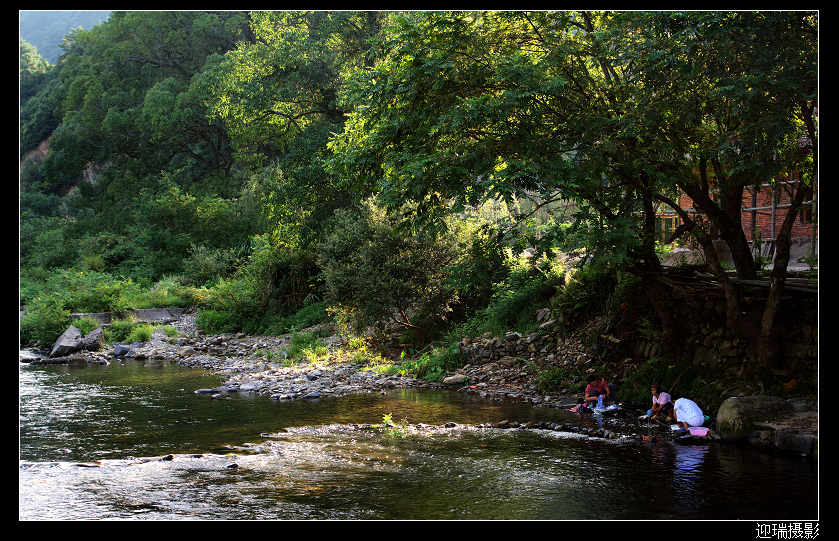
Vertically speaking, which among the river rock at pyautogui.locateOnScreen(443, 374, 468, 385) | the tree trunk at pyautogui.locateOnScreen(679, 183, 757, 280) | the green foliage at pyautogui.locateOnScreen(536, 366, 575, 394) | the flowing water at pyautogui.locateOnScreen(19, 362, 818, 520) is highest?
the tree trunk at pyautogui.locateOnScreen(679, 183, 757, 280)

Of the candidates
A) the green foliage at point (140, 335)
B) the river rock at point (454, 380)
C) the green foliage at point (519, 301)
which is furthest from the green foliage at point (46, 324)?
the river rock at point (454, 380)

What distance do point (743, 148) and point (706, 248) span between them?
2.12m

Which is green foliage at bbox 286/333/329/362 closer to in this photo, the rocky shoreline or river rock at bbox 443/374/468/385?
the rocky shoreline

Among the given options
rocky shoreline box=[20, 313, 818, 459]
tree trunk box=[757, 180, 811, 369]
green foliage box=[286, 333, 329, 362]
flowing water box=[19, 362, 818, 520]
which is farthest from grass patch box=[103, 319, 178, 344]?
tree trunk box=[757, 180, 811, 369]

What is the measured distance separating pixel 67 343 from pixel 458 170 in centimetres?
1583

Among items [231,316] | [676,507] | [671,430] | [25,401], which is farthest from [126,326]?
[676,507]

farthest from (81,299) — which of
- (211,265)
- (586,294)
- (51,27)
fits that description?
(51,27)

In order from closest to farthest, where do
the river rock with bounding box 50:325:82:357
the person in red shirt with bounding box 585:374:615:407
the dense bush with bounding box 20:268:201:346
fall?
1. the person in red shirt with bounding box 585:374:615:407
2. the river rock with bounding box 50:325:82:357
3. the dense bush with bounding box 20:268:201:346

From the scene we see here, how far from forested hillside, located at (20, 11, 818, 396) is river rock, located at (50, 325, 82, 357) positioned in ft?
5.50

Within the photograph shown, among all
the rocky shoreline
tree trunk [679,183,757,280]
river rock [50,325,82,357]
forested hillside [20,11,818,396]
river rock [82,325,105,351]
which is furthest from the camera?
river rock [82,325,105,351]

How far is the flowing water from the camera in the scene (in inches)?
276

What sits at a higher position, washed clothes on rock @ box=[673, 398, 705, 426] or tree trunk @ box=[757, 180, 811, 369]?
tree trunk @ box=[757, 180, 811, 369]

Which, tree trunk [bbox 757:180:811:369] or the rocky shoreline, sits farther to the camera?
tree trunk [bbox 757:180:811:369]

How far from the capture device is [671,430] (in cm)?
1050
